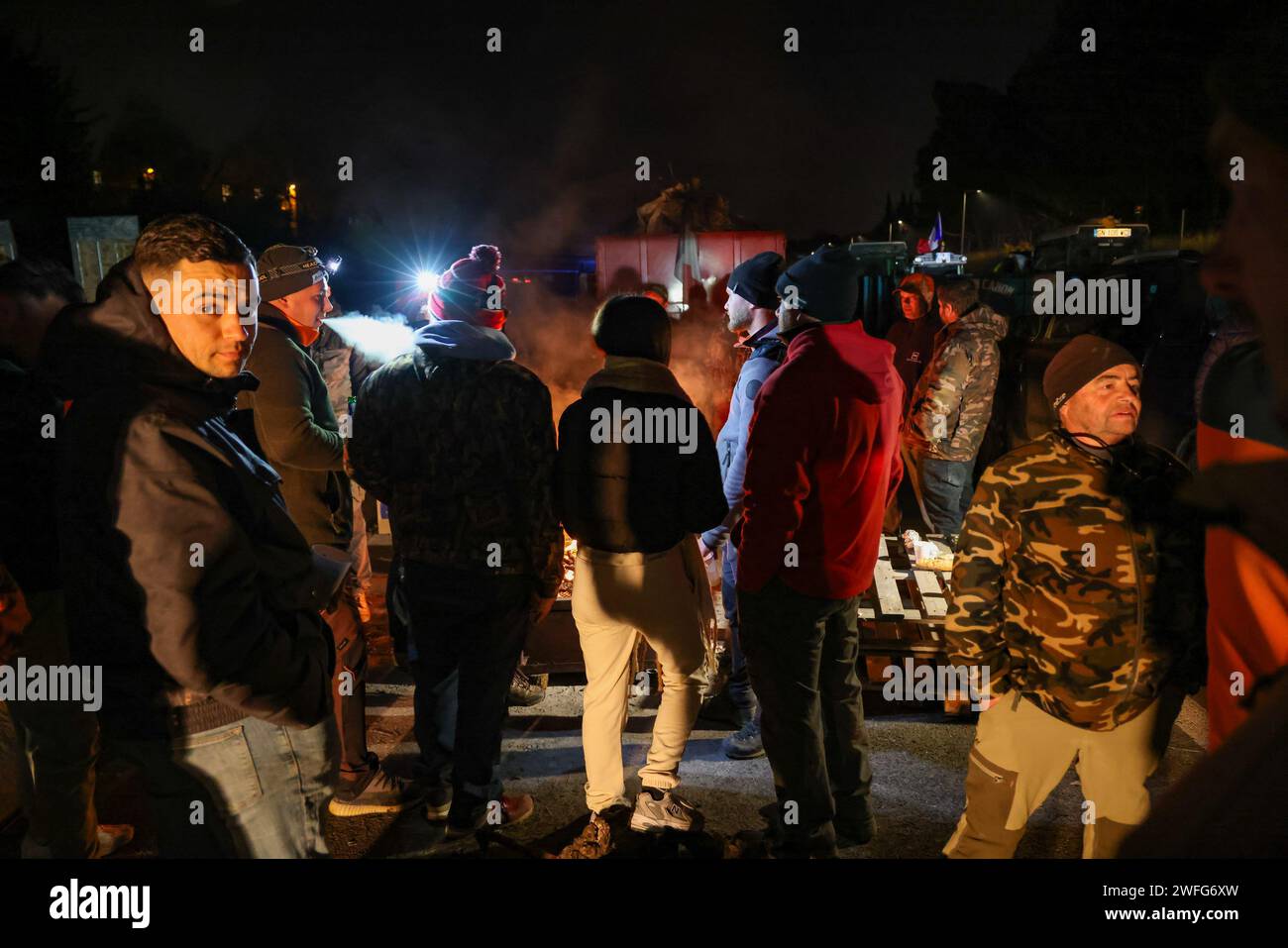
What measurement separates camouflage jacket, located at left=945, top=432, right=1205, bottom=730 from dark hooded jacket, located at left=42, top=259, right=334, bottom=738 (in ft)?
8.56

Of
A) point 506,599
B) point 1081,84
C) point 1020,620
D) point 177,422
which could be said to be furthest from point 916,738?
point 1081,84

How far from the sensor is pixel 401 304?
849 cm

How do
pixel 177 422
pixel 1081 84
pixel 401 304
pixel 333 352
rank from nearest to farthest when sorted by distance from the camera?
pixel 177 422
pixel 333 352
pixel 401 304
pixel 1081 84

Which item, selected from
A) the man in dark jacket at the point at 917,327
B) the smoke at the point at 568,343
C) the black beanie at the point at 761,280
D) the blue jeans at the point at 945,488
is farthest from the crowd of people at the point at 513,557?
the man in dark jacket at the point at 917,327

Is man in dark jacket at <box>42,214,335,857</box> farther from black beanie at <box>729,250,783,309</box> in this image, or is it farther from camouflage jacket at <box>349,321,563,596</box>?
black beanie at <box>729,250,783,309</box>

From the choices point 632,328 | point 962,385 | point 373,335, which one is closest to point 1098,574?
point 632,328

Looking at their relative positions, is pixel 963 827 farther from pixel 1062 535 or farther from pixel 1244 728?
pixel 1244 728

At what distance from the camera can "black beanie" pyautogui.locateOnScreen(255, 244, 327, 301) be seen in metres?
4.29

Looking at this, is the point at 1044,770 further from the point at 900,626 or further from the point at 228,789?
the point at 228,789

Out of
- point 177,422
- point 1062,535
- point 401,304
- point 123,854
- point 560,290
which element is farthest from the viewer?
point 560,290

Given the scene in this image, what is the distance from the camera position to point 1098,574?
108 inches

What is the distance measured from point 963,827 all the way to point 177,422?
3.27 m

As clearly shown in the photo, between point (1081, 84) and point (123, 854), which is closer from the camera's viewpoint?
point (123, 854)

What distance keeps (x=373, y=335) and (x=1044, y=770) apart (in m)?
7.28
